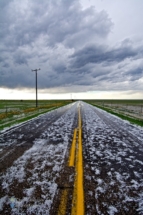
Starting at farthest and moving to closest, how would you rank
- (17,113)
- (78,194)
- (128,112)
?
(128,112) < (17,113) < (78,194)

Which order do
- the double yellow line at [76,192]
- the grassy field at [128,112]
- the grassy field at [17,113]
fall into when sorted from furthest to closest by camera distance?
1. the grassy field at [128,112]
2. the grassy field at [17,113]
3. the double yellow line at [76,192]

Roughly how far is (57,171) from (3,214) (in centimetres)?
173

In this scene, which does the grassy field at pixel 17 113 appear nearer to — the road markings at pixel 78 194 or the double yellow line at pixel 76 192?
the double yellow line at pixel 76 192

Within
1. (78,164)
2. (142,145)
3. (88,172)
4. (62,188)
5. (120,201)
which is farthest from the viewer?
(142,145)

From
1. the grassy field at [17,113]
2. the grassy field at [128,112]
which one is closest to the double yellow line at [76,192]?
the grassy field at [17,113]

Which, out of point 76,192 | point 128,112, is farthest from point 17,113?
point 76,192

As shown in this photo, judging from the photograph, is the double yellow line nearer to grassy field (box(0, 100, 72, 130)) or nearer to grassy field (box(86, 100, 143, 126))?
grassy field (box(0, 100, 72, 130))

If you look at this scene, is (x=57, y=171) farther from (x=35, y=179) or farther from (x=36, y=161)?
(x=36, y=161)

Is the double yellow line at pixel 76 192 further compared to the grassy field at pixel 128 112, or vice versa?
the grassy field at pixel 128 112

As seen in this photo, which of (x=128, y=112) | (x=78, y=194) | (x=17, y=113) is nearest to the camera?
(x=78, y=194)

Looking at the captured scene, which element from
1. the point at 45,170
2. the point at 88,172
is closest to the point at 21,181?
the point at 45,170

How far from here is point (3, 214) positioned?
253cm

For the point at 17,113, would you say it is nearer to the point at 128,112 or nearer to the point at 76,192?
the point at 128,112

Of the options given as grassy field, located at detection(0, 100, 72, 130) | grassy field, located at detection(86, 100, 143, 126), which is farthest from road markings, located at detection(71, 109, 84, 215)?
grassy field, located at detection(86, 100, 143, 126)
